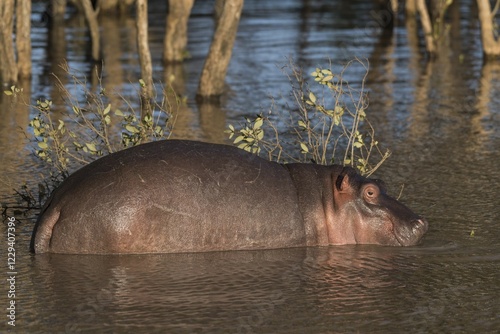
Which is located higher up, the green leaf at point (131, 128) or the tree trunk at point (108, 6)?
the tree trunk at point (108, 6)

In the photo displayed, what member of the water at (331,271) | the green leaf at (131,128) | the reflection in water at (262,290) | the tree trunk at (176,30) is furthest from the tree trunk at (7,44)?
the reflection in water at (262,290)

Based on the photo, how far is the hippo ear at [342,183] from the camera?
738cm

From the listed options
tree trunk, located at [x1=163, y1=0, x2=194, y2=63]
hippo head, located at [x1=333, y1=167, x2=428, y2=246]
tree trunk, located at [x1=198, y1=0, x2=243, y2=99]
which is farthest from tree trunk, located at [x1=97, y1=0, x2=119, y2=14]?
hippo head, located at [x1=333, y1=167, x2=428, y2=246]

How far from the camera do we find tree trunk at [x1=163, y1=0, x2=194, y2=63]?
18.5 m

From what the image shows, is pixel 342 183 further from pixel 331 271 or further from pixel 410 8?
pixel 410 8

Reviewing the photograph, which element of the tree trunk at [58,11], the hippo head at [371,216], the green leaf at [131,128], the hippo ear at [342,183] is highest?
the tree trunk at [58,11]

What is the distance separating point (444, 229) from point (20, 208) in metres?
3.21

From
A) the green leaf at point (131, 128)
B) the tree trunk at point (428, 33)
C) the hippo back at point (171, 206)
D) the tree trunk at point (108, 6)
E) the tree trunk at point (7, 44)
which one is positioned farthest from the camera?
the tree trunk at point (108, 6)

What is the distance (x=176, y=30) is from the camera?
62.6 ft

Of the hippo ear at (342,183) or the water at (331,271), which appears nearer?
the water at (331,271)

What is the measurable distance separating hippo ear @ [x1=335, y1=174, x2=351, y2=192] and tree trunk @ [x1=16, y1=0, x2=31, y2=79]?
31.2 ft

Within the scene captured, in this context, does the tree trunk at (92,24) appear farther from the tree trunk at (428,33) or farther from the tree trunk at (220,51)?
the tree trunk at (428,33)

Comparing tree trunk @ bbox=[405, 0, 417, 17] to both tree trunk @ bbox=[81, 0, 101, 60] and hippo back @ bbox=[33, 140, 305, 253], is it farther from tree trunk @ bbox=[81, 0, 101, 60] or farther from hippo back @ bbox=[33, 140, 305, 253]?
hippo back @ bbox=[33, 140, 305, 253]

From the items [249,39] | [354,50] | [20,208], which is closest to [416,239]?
[20,208]
